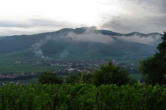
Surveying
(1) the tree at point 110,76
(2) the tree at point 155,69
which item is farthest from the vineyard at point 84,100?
(2) the tree at point 155,69

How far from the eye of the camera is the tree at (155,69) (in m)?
33.8

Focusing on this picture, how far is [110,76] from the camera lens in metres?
26.9

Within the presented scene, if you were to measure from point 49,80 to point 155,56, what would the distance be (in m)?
17.0

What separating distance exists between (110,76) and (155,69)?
1088 centimetres

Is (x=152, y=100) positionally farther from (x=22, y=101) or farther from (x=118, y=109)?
(x=22, y=101)

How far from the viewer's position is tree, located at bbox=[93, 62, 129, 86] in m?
27.1

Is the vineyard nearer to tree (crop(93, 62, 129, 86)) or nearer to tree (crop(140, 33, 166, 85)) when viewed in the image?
tree (crop(93, 62, 129, 86))

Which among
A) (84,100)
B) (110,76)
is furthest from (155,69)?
(84,100)

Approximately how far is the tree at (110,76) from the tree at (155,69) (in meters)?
7.82

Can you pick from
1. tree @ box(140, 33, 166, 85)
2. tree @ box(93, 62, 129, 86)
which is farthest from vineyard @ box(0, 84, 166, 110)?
tree @ box(140, 33, 166, 85)

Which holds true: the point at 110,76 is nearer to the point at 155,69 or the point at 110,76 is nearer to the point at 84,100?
the point at 155,69

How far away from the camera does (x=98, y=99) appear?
9.51 m

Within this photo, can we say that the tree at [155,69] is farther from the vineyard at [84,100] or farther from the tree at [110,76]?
the vineyard at [84,100]

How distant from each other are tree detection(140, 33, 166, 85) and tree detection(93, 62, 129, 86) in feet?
25.7
